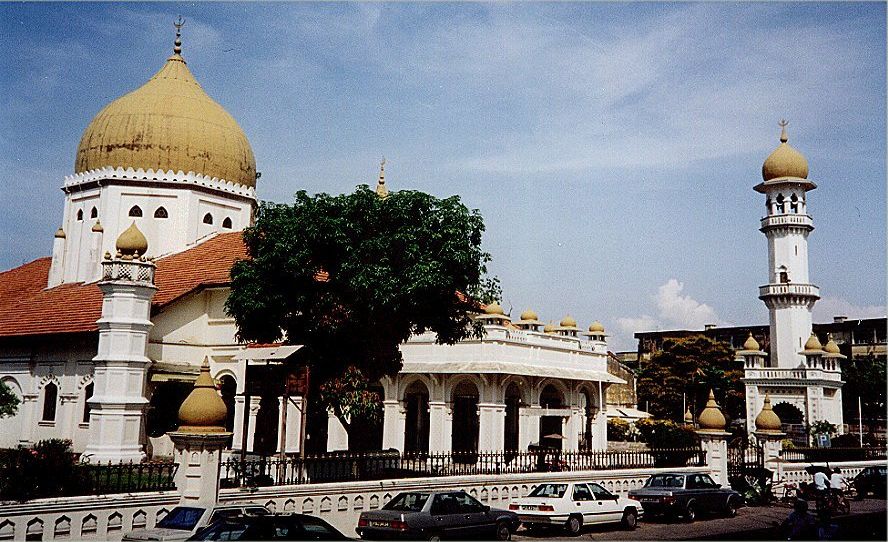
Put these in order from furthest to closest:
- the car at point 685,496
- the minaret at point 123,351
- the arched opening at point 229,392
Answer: the arched opening at point 229,392, the minaret at point 123,351, the car at point 685,496

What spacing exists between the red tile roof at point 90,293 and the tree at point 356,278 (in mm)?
7871

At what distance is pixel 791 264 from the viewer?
190 ft

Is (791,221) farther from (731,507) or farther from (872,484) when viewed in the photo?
(731,507)

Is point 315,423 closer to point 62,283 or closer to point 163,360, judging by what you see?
point 163,360

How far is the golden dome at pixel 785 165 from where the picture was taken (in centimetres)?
5891

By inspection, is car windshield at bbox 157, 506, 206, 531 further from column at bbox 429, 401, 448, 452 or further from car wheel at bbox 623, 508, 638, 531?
column at bbox 429, 401, 448, 452

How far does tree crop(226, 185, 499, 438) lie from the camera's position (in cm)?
2261

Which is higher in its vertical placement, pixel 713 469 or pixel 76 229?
pixel 76 229

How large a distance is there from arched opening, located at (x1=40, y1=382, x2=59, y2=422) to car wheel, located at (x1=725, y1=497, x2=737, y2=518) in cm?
2250

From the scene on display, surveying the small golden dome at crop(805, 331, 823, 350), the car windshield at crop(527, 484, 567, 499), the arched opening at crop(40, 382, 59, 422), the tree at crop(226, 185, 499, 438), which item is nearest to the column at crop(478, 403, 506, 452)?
the tree at crop(226, 185, 499, 438)

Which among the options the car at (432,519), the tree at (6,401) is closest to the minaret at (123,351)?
the tree at (6,401)

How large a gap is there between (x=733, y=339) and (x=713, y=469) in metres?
64.2

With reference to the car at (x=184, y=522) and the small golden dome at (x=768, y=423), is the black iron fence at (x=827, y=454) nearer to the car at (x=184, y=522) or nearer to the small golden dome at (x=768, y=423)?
the small golden dome at (x=768, y=423)

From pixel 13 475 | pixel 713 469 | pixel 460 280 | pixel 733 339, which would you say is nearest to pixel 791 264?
pixel 733 339
